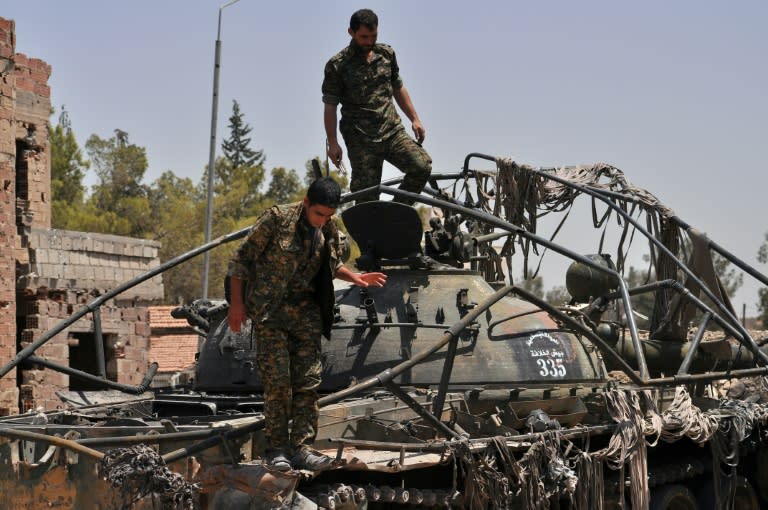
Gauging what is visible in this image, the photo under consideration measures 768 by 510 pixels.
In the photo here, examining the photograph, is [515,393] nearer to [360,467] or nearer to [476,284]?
[476,284]

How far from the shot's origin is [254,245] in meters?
6.99

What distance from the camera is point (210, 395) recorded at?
890cm

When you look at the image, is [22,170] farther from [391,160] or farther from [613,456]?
[613,456]

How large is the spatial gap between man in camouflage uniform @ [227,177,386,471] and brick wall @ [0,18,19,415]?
13.6 meters

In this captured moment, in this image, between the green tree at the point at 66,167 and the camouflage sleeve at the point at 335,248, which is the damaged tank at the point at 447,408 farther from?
the green tree at the point at 66,167

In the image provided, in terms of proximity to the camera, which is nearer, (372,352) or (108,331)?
(372,352)

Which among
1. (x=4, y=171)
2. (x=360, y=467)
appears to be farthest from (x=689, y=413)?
(x=4, y=171)

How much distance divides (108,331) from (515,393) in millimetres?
14887

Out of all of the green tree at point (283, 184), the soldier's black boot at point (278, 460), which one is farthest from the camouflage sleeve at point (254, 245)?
the green tree at point (283, 184)

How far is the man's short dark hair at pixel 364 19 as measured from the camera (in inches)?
377

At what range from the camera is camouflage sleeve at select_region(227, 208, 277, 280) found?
6.97m

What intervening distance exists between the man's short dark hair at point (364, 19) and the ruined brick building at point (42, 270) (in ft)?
38.6

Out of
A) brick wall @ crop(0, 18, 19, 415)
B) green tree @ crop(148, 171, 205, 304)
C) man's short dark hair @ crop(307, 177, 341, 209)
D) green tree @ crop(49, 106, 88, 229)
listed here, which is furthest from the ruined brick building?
green tree @ crop(49, 106, 88, 229)

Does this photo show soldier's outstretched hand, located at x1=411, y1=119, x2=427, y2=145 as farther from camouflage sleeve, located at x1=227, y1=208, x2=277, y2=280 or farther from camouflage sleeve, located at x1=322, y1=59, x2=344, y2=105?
camouflage sleeve, located at x1=227, y1=208, x2=277, y2=280
